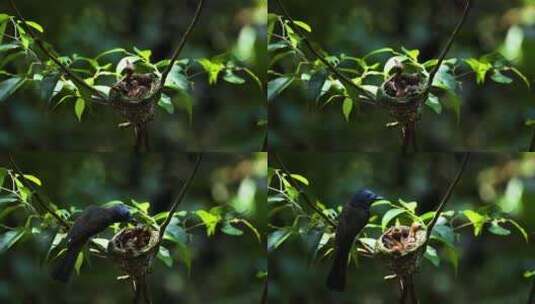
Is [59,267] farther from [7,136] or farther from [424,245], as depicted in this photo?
[424,245]

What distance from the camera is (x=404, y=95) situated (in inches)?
108

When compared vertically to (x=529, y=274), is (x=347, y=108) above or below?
above

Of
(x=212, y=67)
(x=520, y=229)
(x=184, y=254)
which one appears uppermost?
(x=212, y=67)

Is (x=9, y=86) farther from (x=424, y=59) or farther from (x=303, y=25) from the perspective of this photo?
(x=424, y=59)

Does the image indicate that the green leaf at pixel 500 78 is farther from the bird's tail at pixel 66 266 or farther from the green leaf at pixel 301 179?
the bird's tail at pixel 66 266

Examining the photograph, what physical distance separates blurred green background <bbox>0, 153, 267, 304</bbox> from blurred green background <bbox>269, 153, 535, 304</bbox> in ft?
0.30

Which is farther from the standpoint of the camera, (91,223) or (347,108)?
(347,108)

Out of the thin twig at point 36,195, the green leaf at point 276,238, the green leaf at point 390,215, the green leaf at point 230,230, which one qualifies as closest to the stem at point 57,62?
the thin twig at point 36,195

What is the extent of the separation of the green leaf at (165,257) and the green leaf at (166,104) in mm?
406

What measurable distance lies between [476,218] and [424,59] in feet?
1.61

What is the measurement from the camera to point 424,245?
9.06ft

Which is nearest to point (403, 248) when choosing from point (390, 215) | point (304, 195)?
point (390, 215)

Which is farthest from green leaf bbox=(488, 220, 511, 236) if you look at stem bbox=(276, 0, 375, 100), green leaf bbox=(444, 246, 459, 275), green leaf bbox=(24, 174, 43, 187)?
green leaf bbox=(24, 174, 43, 187)

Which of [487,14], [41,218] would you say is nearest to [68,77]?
[41,218]
